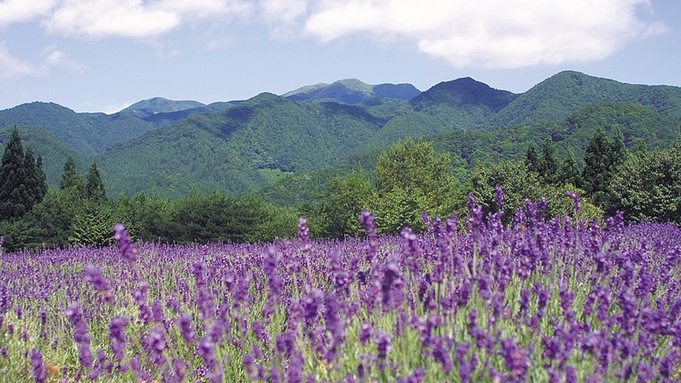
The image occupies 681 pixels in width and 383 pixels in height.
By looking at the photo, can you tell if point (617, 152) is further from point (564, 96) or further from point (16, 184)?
point (564, 96)

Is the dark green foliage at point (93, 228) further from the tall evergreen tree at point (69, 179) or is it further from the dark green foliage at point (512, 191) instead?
the tall evergreen tree at point (69, 179)

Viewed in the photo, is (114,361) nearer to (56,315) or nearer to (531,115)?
(56,315)

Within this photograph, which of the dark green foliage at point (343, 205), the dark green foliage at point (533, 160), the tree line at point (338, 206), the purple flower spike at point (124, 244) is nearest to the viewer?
the purple flower spike at point (124, 244)

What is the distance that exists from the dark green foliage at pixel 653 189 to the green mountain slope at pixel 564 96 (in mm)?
146442

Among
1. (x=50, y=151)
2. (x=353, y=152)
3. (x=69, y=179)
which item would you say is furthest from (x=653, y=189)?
(x=353, y=152)

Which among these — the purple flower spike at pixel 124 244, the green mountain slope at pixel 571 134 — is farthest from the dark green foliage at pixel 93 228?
the green mountain slope at pixel 571 134

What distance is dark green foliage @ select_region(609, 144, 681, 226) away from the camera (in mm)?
17078

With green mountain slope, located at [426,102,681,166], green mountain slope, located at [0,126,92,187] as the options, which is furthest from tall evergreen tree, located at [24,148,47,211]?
green mountain slope, located at [0,126,92,187]

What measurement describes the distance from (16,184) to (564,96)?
183 metres

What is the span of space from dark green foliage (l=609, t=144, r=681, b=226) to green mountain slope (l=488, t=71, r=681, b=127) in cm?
14644

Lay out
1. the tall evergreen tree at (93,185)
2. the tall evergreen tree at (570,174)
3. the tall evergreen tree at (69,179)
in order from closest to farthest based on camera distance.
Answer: the tall evergreen tree at (93,185)
the tall evergreen tree at (69,179)
the tall evergreen tree at (570,174)

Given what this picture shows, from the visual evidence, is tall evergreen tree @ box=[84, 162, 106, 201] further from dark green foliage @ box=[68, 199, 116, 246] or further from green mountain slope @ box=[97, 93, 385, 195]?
green mountain slope @ box=[97, 93, 385, 195]

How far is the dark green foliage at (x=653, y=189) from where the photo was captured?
17.1 m

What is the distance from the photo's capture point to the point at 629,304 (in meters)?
2.16
